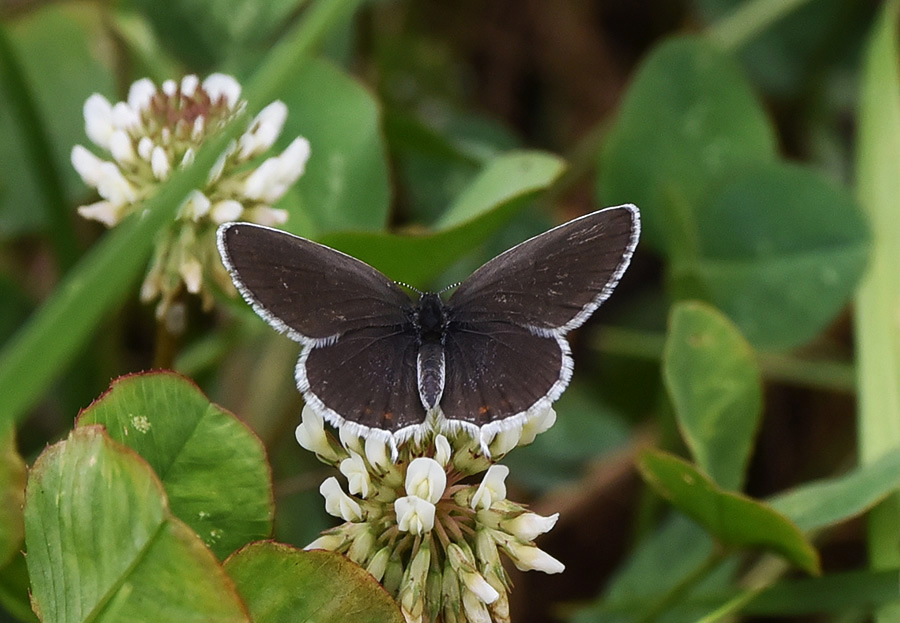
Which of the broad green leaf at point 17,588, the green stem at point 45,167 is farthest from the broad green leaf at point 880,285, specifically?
the green stem at point 45,167

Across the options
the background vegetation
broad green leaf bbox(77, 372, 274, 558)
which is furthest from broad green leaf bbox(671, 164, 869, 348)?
broad green leaf bbox(77, 372, 274, 558)

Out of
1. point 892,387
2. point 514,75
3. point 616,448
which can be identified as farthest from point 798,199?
point 514,75

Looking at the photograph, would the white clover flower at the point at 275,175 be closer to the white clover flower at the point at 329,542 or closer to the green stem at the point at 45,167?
the white clover flower at the point at 329,542

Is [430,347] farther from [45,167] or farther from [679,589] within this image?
[45,167]

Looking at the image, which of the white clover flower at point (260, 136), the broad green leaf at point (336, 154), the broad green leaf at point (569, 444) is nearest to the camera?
the white clover flower at point (260, 136)

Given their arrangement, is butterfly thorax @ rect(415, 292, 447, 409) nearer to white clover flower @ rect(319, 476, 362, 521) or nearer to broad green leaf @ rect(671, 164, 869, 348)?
white clover flower @ rect(319, 476, 362, 521)

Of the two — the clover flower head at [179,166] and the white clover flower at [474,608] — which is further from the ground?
the clover flower head at [179,166]
